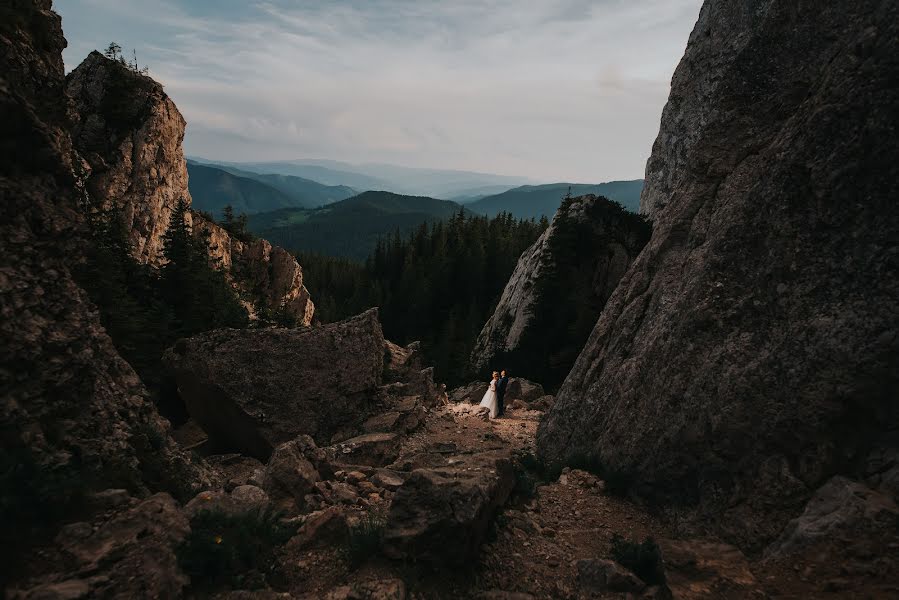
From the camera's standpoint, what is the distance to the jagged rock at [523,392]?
3141 cm

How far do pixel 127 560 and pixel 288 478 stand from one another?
4.88 metres

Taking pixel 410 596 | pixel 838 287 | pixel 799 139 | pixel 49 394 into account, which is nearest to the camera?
pixel 410 596

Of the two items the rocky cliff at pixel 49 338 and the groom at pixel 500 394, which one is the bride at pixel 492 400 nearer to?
the groom at pixel 500 394

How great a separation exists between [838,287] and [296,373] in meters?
16.5

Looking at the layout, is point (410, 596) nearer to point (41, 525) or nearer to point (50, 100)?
point (41, 525)

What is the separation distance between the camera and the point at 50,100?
8.43 meters

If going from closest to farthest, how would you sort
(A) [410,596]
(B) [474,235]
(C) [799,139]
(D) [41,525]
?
(D) [41,525]
(A) [410,596]
(C) [799,139]
(B) [474,235]

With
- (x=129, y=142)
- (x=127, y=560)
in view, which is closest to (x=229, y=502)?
(x=127, y=560)

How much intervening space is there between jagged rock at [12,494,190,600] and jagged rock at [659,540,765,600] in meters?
7.76

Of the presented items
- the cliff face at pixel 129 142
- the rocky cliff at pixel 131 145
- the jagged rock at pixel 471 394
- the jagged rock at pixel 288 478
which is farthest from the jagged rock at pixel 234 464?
the cliff face at pixel 129 142

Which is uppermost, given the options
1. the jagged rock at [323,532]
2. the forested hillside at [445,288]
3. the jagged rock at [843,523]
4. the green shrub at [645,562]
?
the jagged rock at [843,523]

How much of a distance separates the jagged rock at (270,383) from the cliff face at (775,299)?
938cm

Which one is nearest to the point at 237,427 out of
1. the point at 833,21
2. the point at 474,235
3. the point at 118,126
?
the point at 833,21

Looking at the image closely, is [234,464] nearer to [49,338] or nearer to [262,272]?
[49,338]
